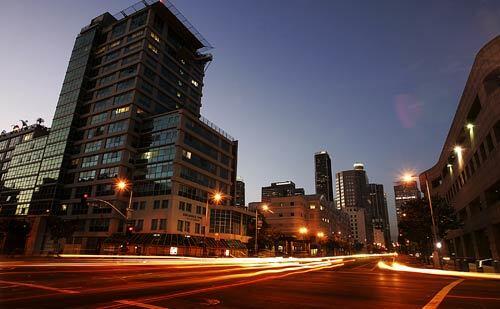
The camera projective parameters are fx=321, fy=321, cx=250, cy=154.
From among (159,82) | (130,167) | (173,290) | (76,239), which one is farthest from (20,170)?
(173,290)

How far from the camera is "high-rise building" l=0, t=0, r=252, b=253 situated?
222ft

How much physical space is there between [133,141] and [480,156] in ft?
215

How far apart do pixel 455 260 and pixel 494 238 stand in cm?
979

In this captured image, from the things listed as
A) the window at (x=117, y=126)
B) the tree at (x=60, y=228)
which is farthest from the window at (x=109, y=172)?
the tree at (x=60, y=228)

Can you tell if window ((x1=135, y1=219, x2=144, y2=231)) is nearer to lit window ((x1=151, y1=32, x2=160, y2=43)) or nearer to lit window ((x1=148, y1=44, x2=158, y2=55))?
lit window ((x1=148, y1=44, x2=158, y2=55))

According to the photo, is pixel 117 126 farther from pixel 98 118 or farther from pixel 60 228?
pixel 60 228

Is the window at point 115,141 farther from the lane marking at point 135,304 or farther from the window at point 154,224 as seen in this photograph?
the lane marking at point 135,304

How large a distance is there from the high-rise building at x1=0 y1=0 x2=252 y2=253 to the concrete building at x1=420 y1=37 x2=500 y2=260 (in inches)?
1782

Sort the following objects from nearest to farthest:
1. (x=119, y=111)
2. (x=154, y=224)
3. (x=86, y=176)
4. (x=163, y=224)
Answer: (x=163, y=224), (x=154, y=224), (x=86, y=176), (x=119, y=111)

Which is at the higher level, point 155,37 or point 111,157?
point 155,37

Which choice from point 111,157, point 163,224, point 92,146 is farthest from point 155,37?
point 163,224

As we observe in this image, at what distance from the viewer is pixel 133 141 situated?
74.1 metres

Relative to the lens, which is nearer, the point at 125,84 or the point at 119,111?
the point at 119,111

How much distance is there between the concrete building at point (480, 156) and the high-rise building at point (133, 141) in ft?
149
